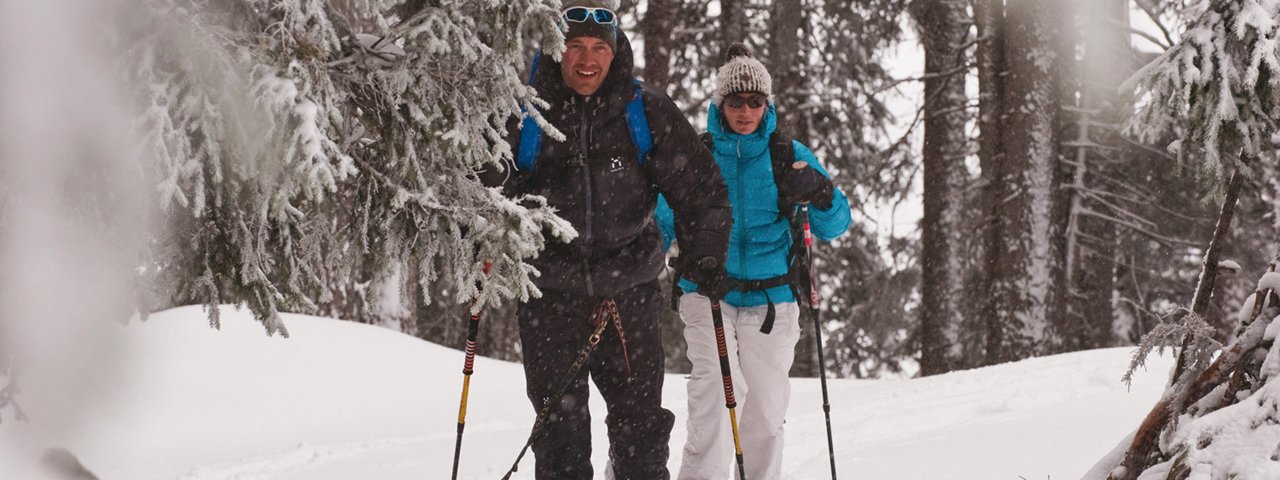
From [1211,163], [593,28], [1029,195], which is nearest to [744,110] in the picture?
[593,28]

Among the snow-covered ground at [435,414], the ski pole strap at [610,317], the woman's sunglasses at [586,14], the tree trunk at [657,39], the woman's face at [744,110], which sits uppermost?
the tree trunk at [657,39]

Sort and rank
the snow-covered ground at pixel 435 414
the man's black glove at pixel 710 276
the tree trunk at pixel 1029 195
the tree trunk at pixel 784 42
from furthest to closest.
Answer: the tree trunk at pixel 784 42 → the tree trunk at pixel 1029 195 → the snow-covered ground at pixel 435 414 → the man's black glove at pixel 710 276

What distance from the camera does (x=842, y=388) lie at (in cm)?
1014

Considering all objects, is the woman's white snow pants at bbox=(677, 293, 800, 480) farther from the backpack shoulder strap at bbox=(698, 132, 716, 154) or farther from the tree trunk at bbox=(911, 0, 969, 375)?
the tree trunk at bbox=(911, 0, 969, 375)

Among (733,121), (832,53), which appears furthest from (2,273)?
(832,53)

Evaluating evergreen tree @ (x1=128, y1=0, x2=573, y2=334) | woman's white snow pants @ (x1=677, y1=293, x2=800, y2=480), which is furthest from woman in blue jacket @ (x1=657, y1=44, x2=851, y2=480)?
evergreen tree @ (x1=128, y1=0, x2=573, y2=334)

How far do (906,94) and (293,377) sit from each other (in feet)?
30.4

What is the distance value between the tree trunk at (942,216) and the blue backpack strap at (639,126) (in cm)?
890

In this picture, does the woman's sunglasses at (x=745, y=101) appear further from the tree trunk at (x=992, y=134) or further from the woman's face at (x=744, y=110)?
the tree trunk at (x=992, y=134)

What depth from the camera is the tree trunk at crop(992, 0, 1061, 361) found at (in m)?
11.2

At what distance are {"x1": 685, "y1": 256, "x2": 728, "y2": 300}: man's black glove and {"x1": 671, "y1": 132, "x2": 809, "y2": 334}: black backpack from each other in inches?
17.8

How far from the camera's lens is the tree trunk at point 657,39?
12523 millimetres

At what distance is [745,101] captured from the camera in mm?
5383

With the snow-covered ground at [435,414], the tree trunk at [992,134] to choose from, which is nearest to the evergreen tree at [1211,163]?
the snow-covered ground at [435,414]
